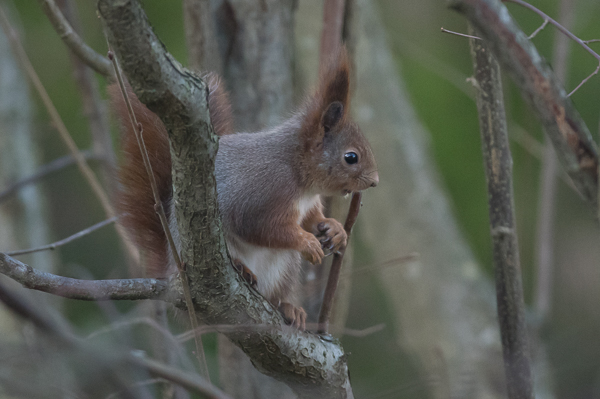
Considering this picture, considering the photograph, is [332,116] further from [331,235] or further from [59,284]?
[59,284]

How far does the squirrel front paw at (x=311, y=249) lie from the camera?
1.67 metres

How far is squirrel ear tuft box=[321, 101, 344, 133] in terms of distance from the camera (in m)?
1.81

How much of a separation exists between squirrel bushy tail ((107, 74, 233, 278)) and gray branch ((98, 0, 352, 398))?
1.49 ft

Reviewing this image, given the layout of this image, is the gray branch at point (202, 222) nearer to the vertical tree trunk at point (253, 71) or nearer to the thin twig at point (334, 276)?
the thin twig at point (334, 276)

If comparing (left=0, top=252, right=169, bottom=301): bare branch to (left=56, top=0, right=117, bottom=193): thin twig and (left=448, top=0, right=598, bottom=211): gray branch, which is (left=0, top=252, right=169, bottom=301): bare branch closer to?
(left=448, top=0, right=598, bottom=211): gray branch

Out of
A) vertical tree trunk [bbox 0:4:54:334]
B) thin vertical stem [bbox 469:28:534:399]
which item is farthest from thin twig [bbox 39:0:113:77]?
vertical tree trunk [bbox 0:4:54:334]

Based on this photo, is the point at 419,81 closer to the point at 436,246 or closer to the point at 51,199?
the point at 436,246

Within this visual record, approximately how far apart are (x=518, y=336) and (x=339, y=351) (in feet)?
1.61

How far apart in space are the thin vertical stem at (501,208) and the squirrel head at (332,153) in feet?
1.30

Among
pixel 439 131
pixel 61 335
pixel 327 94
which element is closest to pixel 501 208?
pixel 327 94

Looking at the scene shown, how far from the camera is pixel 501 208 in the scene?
5.20 ft

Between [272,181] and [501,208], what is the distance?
67cm

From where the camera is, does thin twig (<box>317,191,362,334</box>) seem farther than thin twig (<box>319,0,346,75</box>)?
No

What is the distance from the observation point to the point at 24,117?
11.0 feet
